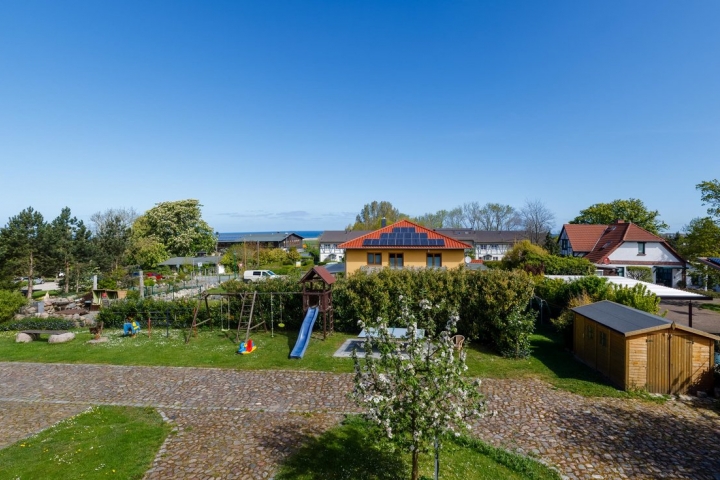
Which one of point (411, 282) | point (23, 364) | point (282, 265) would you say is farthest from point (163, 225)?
point (411, 282)

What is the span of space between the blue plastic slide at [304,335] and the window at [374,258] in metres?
14.5

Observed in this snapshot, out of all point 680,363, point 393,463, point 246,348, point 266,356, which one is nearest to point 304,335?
point 266,356

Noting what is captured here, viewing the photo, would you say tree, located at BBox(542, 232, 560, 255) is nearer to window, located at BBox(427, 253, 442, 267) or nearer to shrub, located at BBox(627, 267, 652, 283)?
shrub, located at BBox(627, 267, 652, 283)

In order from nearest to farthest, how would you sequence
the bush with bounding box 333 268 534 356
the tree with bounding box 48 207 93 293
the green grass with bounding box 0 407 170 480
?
the green grass with bounding box 0 407 170 480, the bush with bounding box 333 268 534 356, the tree with bounding box 48 207 93 293

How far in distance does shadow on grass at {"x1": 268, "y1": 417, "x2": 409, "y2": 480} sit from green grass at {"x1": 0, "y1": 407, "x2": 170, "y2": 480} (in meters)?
3.17

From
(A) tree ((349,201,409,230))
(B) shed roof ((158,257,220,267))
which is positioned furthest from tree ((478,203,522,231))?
(B) shed roof ((158,257,220,267))

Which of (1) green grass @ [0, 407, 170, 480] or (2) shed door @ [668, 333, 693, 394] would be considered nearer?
(1) green grass @ [0, 407, 170, 480]

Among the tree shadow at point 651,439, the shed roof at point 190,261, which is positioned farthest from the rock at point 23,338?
the shed roof at point 190,261

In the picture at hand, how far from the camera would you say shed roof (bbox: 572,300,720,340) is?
1209 centimetres

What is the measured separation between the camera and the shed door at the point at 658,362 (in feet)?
40.2

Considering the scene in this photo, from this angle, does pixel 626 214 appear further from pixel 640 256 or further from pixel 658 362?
pixel 658 362

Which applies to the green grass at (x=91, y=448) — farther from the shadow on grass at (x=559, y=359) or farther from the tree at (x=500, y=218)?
the tree at (x=500, y=218)

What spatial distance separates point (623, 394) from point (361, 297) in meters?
12.2

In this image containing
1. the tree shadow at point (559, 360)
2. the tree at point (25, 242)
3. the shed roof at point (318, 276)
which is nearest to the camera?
the tree shadow at point (559, 360)
